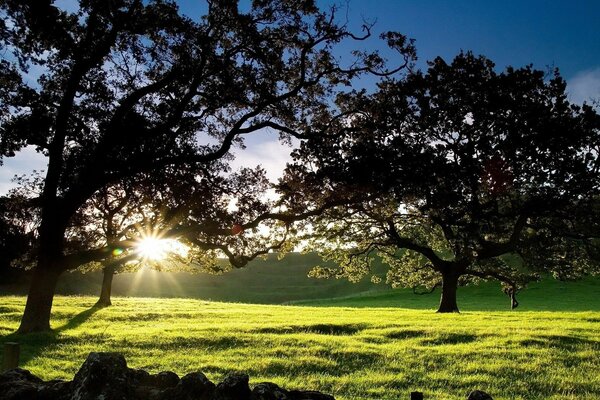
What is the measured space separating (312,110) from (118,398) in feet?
71.8

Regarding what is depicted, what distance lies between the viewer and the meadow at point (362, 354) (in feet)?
45.5

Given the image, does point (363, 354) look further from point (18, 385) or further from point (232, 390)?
point (18, 385)

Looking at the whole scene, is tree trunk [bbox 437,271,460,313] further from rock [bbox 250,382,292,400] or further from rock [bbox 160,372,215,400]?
rock [bbox 160,372,215,400]

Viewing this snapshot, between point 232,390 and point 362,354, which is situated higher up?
point 232,390

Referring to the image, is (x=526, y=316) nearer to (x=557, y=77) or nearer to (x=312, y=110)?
(x=557, y=77)

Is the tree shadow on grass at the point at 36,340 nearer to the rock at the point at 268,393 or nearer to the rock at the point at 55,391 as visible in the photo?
the rock at the point at 55,391

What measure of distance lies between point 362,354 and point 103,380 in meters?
14.2

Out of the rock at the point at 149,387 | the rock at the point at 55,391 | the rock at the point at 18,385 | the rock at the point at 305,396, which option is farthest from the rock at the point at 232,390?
the rock at the point at 18,385

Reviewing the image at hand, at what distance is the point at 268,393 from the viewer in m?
5.72

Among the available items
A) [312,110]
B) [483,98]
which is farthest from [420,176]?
[483,98]

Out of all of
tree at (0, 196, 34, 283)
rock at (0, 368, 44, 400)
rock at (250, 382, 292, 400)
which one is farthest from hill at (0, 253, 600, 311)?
rock at (250, 382, 292, 400)

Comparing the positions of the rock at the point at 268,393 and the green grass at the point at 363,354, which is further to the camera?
the green grass at the point at 363,354

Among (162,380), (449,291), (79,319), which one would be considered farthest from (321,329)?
(162,380)

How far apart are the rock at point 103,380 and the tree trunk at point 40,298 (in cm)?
1985
